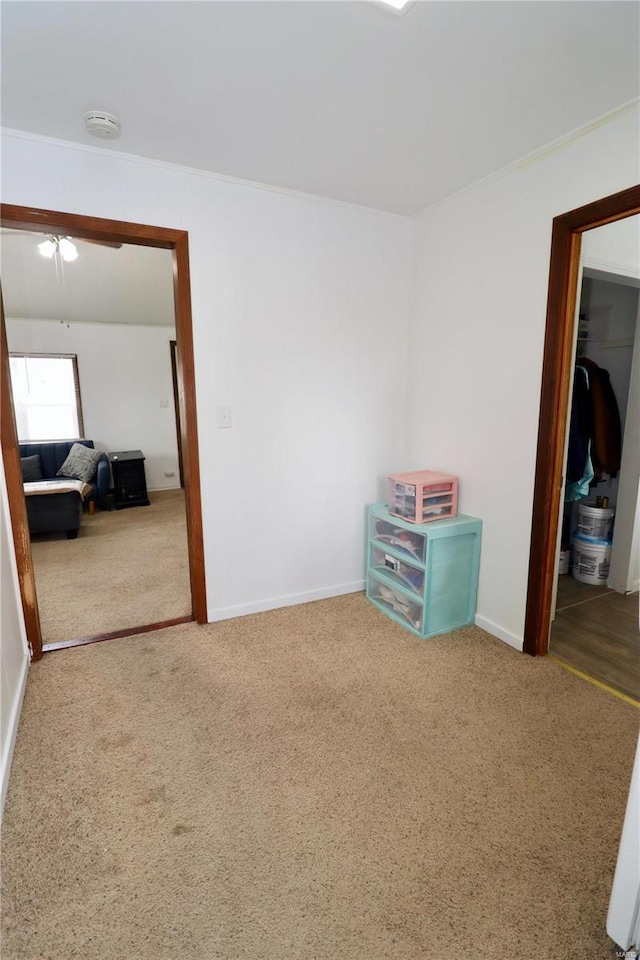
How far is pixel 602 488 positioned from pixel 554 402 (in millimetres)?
1699

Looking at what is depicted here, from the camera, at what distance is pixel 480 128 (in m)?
1.94

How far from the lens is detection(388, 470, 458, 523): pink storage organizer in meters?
2.58

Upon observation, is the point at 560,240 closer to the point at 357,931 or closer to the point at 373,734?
the point at 373,734

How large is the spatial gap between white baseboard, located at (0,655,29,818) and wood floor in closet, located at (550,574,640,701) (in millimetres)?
2451

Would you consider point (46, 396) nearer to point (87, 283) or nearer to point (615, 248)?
point (87, 283)

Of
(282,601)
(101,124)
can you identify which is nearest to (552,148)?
(101,124)

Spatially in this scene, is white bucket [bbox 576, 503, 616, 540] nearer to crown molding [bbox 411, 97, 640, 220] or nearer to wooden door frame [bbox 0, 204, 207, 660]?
crown molding [bbox 411, 97, 640, 220]

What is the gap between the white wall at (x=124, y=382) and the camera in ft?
18.9

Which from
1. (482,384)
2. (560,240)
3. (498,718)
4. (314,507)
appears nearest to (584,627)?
(498,718)

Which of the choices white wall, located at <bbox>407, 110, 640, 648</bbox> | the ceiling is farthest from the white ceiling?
the ceiling

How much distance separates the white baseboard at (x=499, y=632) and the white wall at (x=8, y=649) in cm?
230

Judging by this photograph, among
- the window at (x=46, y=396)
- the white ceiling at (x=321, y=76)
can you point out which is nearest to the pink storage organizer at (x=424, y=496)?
the white ceiling at (x=321, y=76)

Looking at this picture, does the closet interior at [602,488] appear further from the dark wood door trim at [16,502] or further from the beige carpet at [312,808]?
the dark wood door trim at [16,502]

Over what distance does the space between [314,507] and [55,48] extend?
2291 mm
